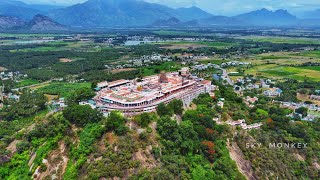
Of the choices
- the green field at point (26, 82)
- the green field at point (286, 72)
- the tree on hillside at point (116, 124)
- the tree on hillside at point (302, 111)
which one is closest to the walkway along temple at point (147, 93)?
Answer: the tree on hillside at point (116, 124)

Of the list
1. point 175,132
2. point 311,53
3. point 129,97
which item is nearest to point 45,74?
point 129,97

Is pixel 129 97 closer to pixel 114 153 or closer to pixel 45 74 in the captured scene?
pixel 114 153

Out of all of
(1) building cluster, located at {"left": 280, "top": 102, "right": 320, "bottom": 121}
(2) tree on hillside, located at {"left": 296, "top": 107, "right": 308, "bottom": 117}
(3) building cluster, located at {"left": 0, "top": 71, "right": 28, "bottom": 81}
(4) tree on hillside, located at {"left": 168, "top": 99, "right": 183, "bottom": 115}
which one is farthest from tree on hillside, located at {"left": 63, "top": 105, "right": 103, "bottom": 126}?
(3) building cluster, located at {"left": 0, "top": 71, "right": 28, "bottom": 81}

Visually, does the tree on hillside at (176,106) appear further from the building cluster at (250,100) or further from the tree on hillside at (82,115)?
the building cluster at (250,100)

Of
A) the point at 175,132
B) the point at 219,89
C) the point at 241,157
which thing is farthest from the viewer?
the point at 219,89

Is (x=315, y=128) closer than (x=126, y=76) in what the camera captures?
Yes

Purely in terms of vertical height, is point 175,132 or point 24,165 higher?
point 175,132

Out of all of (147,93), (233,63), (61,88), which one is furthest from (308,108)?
(61,88)

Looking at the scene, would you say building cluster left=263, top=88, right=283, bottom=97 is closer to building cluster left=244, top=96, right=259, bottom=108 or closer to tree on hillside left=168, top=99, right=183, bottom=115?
building cluster left=244, top=96, right=259, bottom=108

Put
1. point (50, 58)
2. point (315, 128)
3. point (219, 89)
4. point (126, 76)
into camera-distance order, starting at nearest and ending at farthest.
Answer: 1. point (315, 128)
2. point (219, 89)
3. point (126, 76)
4. point (50, 58)
